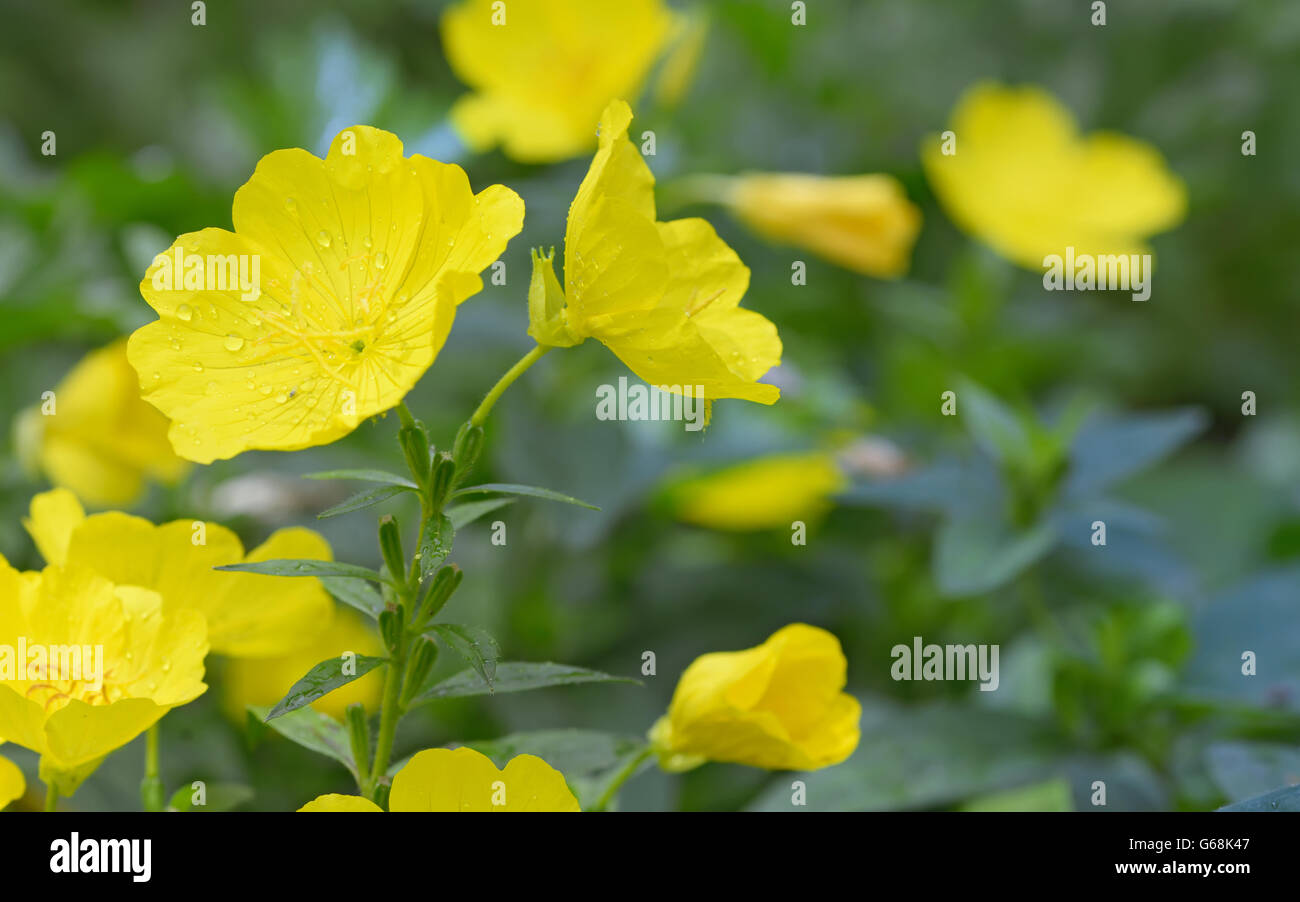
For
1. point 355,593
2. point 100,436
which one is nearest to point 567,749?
point 355,593

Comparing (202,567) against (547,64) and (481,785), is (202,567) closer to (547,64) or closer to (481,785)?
(481,785)

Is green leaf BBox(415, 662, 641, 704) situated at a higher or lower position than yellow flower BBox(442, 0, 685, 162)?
lower

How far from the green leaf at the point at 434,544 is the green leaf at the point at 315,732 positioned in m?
0.12

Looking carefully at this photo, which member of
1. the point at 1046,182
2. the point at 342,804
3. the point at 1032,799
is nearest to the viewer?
the point at 342,804

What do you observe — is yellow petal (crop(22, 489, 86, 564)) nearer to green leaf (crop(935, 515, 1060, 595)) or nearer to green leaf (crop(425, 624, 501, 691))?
green leaf (crop(425, 624, 501, 691))

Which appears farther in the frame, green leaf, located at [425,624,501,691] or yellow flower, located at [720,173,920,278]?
yellow flower, located at [720,173,920,278]

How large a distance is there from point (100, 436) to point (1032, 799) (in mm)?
792

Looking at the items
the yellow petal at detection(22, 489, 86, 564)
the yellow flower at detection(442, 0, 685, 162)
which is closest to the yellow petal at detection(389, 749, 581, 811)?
the yellow petal at detection(22, 489, 86, 564)

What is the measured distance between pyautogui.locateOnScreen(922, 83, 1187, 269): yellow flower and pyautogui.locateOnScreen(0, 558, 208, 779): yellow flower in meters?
1.11

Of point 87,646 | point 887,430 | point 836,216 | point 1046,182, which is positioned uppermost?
point 1046,182

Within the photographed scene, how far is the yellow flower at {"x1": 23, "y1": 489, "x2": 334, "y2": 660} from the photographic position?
0.59m

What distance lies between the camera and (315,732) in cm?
60
